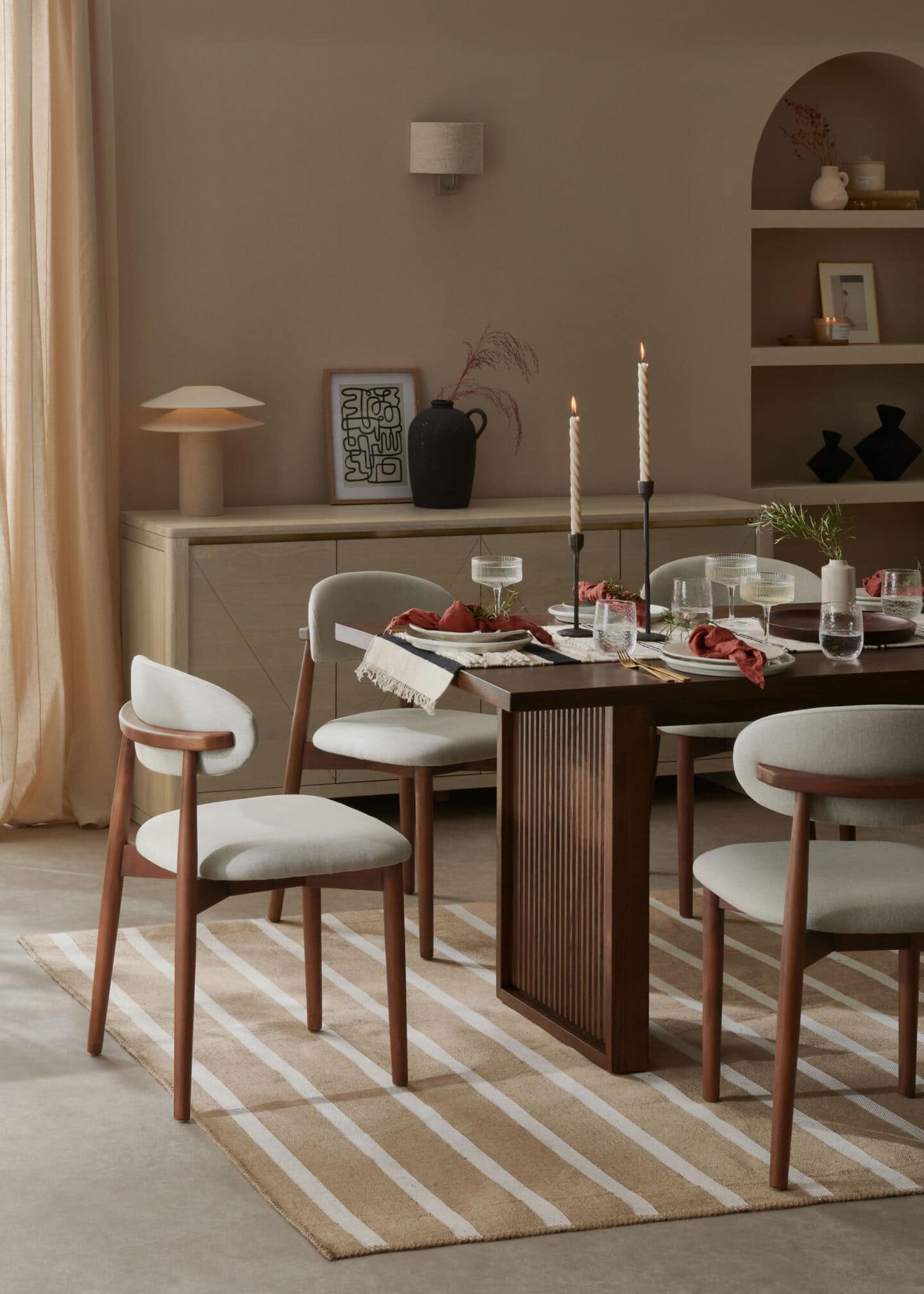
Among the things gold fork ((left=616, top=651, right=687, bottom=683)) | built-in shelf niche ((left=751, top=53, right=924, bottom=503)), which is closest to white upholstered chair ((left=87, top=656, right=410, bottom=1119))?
gold fork ((left=616, top=651, right=687, bottom=683))

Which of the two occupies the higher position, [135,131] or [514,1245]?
[135,131]

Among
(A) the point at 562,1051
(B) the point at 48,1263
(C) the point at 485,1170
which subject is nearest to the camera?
(B) the point at 48,1263

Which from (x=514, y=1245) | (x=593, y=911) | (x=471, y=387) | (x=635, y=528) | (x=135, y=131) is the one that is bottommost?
(x=514, y=1245)

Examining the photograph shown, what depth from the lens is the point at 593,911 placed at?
9.82ft

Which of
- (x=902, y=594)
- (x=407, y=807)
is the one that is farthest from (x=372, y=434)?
(x=902, y=594)

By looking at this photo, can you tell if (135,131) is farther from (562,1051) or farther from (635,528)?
(562,1051)

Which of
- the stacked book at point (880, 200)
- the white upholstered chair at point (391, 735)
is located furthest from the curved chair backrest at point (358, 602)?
the stacked book at point (880, 200)

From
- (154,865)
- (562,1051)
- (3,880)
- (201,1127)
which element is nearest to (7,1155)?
(201,1127)

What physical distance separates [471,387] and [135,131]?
125 cm

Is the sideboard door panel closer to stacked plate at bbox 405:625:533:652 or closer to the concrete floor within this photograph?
stacked plate at bbox 405:625:533:652

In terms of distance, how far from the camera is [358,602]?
12.6 ft

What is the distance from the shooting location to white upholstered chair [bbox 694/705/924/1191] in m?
2.42

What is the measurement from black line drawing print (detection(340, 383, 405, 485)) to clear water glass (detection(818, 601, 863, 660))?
2286 mm

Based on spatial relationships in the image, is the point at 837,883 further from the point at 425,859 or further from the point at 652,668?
the point at 425,859
